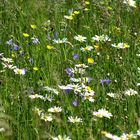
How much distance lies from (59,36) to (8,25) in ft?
1.25

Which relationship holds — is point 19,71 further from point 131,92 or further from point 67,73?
point 131,92

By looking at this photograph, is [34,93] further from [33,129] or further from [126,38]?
[126,38]

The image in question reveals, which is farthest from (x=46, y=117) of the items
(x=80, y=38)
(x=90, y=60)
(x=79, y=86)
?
(x=80, y=38)

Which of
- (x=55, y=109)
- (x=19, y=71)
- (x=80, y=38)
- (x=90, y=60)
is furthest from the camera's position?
(x=80, y=38)

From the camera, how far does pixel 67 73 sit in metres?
2.99

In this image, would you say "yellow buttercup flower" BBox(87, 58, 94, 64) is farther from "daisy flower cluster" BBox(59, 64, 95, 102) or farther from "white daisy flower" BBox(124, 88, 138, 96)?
"white daisy flower" BBox(124, 88, 138, 96)

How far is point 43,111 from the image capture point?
8.40 feet

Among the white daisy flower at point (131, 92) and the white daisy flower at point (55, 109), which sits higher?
the white daisy flower at point (131, 92)

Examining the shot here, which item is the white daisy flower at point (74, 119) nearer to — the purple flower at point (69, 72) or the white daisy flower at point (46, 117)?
the white daisy flower at point (46, 117)

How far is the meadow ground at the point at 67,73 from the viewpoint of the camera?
8.09ft

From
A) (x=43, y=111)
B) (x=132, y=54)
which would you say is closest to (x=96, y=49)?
(x=132, y=54)

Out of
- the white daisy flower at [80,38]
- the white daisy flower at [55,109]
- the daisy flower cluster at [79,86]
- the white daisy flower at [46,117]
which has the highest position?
the white daisy flower at [80,38]

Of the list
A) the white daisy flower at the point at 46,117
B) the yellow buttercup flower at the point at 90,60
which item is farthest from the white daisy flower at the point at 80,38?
the white daisy flower at the point at 46,117

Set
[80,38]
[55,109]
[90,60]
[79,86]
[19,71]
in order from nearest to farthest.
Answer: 1. [55,109]
2. [79,86]
3. [19,71]
4. [90,60]
5. [80,38]
